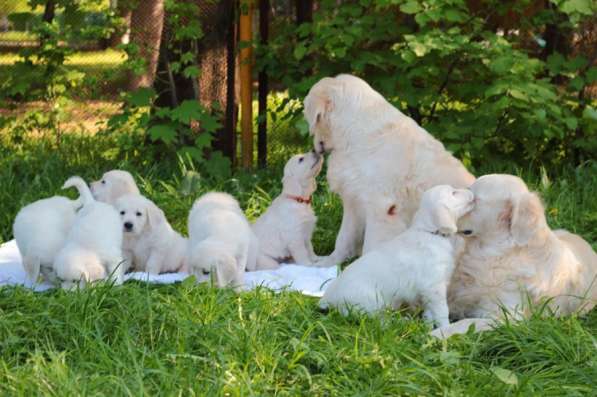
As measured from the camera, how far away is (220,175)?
8.53 meters

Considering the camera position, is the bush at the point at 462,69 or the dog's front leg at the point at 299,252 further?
the bush at the point at 462,69

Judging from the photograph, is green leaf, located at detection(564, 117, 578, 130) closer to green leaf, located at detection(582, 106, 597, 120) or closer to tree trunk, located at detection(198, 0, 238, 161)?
green leaf, located at detection(582, 106, 597, 120)

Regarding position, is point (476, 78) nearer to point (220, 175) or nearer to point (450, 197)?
point (220, 175)

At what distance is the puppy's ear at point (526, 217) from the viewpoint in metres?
5.15

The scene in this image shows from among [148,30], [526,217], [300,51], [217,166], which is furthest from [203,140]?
[526,217]

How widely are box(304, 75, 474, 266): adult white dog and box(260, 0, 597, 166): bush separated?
1.93 metres

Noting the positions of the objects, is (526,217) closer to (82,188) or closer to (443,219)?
(443,219)

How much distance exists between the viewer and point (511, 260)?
17.3ft

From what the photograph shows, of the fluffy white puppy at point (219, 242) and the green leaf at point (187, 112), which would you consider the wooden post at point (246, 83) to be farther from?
the fluffy white puppy at point (219, 242)

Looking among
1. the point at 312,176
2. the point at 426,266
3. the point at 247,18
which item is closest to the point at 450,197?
the point at 426,266

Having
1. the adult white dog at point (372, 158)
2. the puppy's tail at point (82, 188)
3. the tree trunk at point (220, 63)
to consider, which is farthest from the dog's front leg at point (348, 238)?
the tree trunk at point (220, 63)

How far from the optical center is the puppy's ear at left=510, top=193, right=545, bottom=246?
5148 mm

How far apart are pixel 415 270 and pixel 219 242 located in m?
1.30

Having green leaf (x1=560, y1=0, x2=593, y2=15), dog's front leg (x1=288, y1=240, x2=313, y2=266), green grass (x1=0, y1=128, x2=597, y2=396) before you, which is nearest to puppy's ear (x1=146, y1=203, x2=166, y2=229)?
green grass (x1=0, y1=128, x2=597, y2=396)
